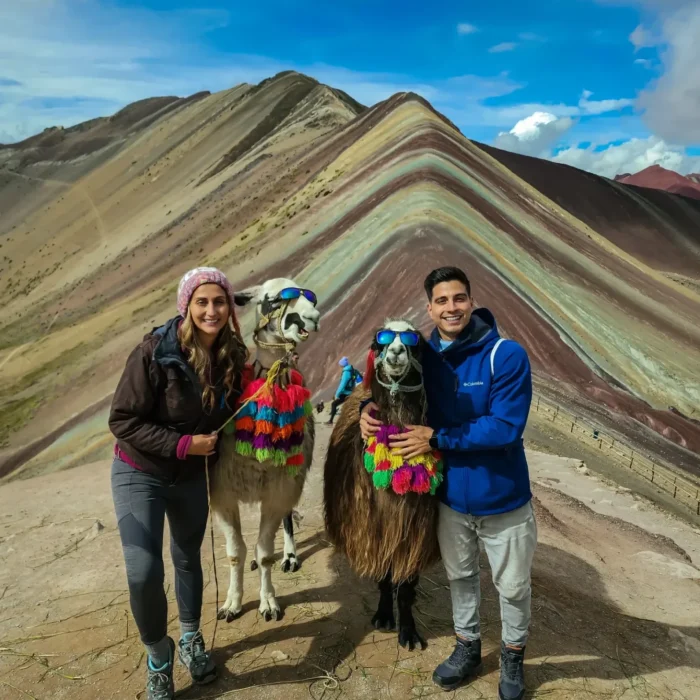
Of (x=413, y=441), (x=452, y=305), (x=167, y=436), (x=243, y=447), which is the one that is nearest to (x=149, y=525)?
(x=167, y=436)

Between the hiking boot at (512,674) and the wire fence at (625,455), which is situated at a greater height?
the hiking boot at (512,674)

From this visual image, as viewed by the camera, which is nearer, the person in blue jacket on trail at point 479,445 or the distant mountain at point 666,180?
the person in blue jacket on trail at point 479,445

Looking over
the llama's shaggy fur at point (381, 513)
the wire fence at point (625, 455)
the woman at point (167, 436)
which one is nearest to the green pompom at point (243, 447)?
the woman at point (167, 436)

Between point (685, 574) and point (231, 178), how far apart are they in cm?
3132

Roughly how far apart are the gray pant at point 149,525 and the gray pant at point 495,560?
1307 millimetres

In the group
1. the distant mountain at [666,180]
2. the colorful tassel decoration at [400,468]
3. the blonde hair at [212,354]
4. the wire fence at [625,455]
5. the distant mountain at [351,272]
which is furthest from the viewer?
the distant mountain at [666,180]

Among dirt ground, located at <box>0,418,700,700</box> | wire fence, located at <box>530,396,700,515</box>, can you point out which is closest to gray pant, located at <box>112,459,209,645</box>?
dirt ground, located at <box>0,418,700,700</box>

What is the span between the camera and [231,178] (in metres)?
32.7

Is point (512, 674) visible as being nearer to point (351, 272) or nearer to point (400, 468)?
point (400, 468)

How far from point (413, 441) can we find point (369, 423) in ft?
0.95

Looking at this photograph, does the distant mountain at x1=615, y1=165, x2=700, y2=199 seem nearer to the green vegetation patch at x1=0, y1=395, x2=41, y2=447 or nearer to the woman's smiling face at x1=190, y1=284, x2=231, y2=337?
the green vegetation patch at x1=0, y1=395, x2=41, y2=447

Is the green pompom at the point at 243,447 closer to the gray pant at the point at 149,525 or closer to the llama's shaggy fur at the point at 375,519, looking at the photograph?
the gray pant at the point at 149,525

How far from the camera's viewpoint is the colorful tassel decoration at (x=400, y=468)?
2.89 m

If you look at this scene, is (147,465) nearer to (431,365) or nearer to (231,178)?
(431,365)
